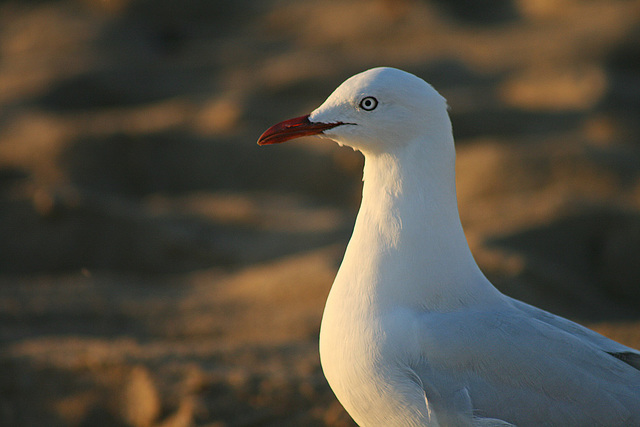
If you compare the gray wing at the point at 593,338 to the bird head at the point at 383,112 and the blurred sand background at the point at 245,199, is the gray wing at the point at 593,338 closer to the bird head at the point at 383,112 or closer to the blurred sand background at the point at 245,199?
the bird head at the point at 383,112

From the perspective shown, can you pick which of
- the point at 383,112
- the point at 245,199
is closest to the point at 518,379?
the point at 383,112

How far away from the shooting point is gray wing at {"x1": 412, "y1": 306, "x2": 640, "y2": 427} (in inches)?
87.0

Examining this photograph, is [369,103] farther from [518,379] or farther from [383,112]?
[518,379]

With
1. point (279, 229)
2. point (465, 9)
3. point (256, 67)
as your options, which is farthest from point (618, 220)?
point (465, 9)

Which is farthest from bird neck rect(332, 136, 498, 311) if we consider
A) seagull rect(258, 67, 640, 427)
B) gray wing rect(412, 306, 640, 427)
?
gray wing rect(412, 306, 640, 427)

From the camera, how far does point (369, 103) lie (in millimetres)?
2404

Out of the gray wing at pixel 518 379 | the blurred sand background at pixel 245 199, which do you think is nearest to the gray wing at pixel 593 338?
the gray wing at pixel 518 379

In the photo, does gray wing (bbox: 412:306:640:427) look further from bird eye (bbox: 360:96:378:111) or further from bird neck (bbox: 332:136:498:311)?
bird eye (bbox: 360:96:378:111)

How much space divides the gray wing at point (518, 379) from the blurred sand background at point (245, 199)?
1.32 metres

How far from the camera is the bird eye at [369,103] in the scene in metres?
2.40

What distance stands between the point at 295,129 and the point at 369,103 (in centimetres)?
29

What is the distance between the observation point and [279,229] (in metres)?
6.75

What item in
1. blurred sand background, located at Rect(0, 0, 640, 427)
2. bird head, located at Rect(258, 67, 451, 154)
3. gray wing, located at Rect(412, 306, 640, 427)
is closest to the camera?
gray wing, located at Rect(412, 306, 640, 427)

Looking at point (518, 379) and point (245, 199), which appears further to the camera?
point (245, 199)
